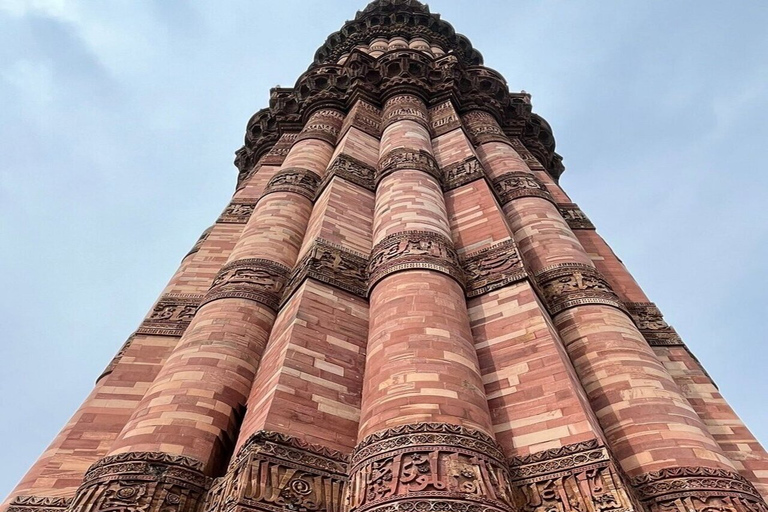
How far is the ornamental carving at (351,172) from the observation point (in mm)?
9625

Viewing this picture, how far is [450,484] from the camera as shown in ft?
13.0

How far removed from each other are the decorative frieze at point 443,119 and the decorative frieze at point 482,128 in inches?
23.7

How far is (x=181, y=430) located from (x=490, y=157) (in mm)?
8634

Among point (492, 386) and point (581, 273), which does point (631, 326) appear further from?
point (492, 386)

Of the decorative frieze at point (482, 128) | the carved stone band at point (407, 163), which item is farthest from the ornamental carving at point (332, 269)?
the decorative frieze at point (482, 128)

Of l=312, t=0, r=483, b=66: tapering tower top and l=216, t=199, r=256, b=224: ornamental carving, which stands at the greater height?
l=312, t=0, r=483, b=66: tapering tower top

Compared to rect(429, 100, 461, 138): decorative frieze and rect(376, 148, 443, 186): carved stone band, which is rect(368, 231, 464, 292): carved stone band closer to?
rect(376, 148, 443, 186): carved stone band

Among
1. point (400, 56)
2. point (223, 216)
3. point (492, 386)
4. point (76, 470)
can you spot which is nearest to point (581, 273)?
point (492, 386)

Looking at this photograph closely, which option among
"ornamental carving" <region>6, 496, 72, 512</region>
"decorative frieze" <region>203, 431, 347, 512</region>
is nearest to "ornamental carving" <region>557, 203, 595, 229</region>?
"decorative frieze" <region>203, 431, 347, 512</region>

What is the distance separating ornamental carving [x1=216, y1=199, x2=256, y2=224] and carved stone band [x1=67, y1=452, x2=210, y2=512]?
22.9ft

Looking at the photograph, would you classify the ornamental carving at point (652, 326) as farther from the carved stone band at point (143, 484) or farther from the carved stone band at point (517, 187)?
the carved stone band at point (143, 484)

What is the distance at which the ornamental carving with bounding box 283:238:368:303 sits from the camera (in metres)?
6.78

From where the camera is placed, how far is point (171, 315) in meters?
8.61

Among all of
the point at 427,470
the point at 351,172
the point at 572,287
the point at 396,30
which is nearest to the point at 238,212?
the point at 351,172
